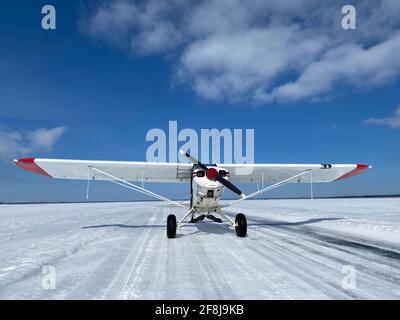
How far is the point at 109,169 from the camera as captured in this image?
1141cm

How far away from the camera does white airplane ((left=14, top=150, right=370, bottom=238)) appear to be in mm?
8914

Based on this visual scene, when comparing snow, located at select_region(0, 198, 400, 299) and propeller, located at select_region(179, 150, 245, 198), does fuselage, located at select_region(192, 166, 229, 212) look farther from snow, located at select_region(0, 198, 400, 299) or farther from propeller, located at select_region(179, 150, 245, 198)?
snow, located at select_region(0, 198, 400, 299)

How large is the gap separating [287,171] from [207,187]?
5131mm

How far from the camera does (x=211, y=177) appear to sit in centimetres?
870

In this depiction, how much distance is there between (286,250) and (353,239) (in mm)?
3116

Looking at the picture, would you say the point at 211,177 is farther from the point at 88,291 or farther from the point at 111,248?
the point at 88,291

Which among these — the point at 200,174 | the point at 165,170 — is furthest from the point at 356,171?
the point at 165,170

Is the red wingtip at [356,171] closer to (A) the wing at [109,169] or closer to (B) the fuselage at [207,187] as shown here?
(B) the fuselage at [207,187]

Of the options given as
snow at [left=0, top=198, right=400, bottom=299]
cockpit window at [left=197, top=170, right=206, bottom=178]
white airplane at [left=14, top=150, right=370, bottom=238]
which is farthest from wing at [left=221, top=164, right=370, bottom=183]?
snow at [left=0, top=198, right=400, bottom=299]

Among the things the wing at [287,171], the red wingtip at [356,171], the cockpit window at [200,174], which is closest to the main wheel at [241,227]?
the cockpit window at [200,174]

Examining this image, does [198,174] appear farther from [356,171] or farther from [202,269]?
[356,171]
